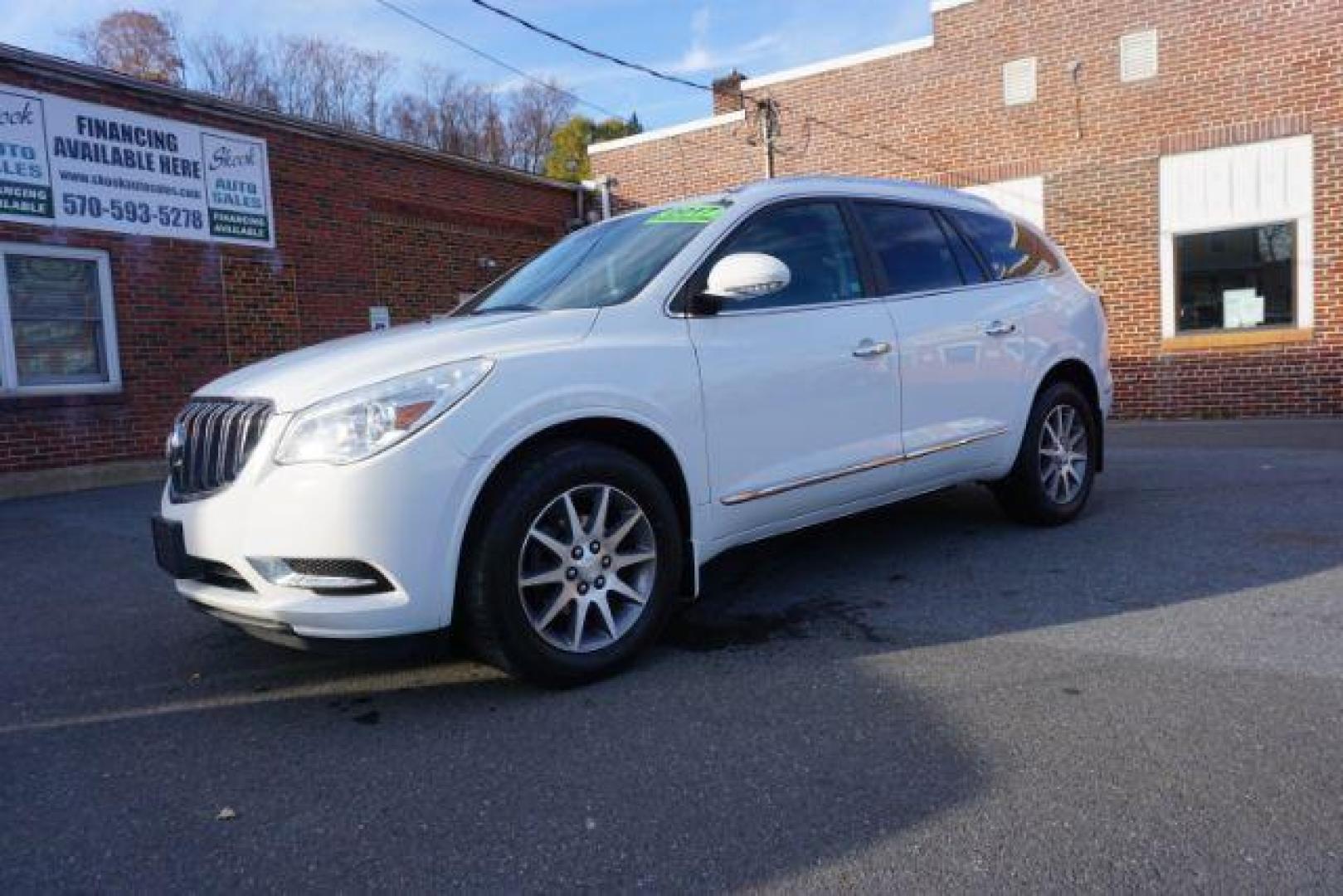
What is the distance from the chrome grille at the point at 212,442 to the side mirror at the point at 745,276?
64.9 inches

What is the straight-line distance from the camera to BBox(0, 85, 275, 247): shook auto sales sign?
869cm

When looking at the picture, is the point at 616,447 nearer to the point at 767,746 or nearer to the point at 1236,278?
the point at 767,746

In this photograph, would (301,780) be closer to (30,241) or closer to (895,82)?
(30,241)

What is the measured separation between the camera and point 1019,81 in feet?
41.8

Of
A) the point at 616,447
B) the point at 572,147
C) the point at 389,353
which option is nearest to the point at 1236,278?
the point at 616,447

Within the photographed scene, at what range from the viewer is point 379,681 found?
11.4 feet

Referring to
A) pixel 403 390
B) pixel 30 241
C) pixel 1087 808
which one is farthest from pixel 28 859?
pixel 30 241

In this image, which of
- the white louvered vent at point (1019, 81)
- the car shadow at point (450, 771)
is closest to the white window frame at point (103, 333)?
the car shadow at point (450, 771)

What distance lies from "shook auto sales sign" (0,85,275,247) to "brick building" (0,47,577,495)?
0.6 inches

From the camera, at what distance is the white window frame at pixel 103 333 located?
871cm

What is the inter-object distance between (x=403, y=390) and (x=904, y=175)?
12.3 meters

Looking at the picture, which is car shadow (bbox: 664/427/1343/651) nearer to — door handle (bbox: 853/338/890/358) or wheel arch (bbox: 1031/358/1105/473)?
wheel arch (bbox: 1031/358/1105/473)

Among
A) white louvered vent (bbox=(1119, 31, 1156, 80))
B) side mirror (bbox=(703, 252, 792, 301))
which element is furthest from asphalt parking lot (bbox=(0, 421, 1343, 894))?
white louvered vent (bbox=(1119, 31, 1156, 80))

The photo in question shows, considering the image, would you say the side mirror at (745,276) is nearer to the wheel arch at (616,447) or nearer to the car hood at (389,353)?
the car hood at (389,353)
